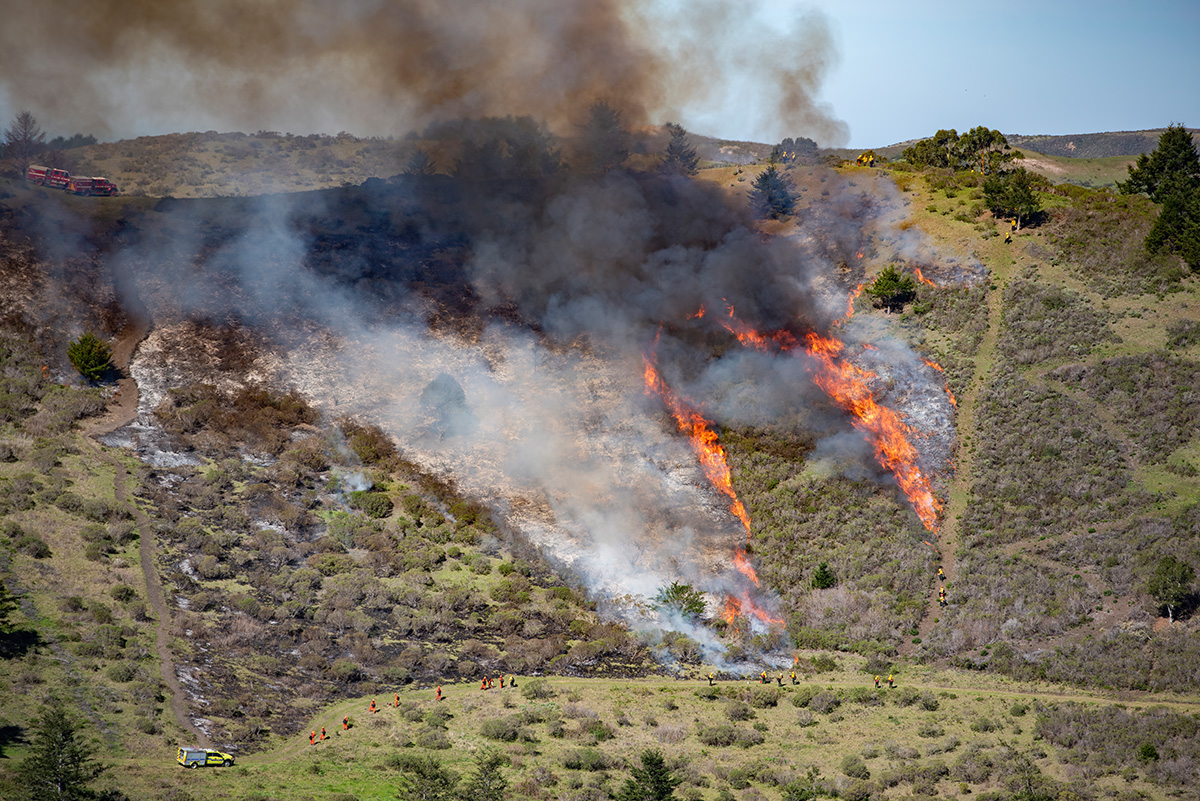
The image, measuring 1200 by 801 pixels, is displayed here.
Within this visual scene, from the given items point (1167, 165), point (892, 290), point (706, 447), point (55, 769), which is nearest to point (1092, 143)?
point (1167, 165)

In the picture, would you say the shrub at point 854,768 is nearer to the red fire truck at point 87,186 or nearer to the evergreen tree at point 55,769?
the evergreen tree at point 55,769

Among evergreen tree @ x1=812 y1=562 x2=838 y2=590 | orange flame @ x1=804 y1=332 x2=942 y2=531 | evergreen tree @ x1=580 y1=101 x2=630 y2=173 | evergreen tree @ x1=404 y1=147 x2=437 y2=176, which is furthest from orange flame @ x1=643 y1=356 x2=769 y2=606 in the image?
evergreen tree @ x1=404 y1=147 x2=437 y2=176

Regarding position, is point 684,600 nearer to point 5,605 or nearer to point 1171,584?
point 1171,584

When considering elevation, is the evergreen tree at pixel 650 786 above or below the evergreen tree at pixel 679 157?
below

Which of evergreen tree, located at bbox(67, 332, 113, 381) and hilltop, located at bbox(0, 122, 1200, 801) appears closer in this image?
hilltop, located at bbox(0, 122, 1200, 801)

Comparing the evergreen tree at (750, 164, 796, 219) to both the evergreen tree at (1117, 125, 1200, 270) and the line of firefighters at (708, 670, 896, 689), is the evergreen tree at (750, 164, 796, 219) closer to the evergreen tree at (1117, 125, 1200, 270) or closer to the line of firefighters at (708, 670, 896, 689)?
the evergreen tree at (1117, 125, 1200, 270)

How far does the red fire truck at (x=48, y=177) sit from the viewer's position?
6944 cm

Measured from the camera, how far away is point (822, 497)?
50.9 metres

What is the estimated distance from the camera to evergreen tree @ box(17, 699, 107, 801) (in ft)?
84.6

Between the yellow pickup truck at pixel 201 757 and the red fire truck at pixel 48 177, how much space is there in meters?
55.2

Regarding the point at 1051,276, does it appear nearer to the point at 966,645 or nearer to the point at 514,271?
the point at 966,645

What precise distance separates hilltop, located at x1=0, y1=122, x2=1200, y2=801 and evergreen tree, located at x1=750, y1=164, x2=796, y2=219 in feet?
4.66

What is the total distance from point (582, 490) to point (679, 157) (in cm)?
4014

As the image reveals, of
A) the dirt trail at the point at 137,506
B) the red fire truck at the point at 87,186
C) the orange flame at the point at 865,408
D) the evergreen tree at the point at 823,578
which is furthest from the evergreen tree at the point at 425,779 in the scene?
the red fire truck at the point at 87,186
